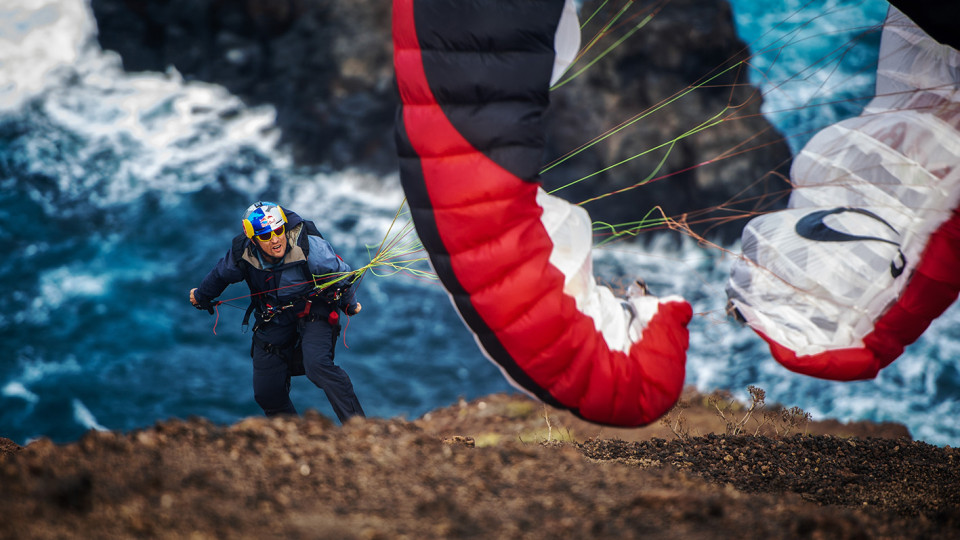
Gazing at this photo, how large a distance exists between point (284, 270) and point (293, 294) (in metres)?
0.14

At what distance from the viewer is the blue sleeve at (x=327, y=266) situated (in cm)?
386

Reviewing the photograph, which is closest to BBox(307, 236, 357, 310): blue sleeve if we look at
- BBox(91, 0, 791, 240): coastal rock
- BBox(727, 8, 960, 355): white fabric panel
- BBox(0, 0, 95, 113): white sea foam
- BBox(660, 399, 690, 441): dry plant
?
BBox(660, 399, 690, 441): dry plant

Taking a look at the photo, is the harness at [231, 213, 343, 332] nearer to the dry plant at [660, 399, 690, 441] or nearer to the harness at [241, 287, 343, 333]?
the harness at [241, 287, 343, 333]

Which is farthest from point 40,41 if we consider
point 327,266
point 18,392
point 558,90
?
point 327,266

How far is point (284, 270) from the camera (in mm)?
3861

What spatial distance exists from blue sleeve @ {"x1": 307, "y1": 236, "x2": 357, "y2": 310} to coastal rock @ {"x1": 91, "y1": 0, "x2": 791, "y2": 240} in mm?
9935

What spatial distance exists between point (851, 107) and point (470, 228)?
48.1 ft

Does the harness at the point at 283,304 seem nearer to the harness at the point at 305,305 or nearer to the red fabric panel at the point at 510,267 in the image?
the harness at the point at 305,305

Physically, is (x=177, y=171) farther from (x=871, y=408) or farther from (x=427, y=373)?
(x=871, y=408)

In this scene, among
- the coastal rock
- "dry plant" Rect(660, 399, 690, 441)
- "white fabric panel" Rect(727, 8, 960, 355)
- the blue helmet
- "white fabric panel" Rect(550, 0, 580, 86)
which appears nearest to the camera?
"white fabric panel" Rect(550, 0, 580, 86)

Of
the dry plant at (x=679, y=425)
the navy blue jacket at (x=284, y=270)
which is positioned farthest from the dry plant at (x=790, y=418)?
the navy blue jacket at (x=284, y=270)

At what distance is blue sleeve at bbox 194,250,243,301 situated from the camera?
3861 mm

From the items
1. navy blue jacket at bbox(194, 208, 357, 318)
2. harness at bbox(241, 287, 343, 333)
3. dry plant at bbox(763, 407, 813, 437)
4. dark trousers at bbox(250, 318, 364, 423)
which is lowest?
dry plant at bbox(763, 407, 813, 437)

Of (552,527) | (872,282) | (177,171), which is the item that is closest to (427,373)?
(177,171)
